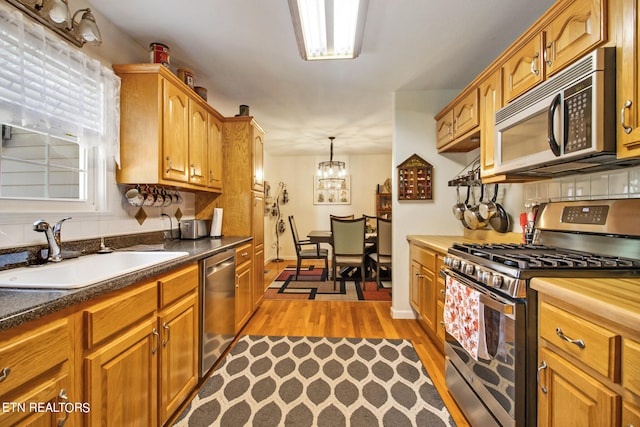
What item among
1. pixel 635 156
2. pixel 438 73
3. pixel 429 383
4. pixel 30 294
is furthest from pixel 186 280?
pixel 438 73

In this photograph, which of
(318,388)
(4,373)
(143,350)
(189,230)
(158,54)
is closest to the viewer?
(4,373)

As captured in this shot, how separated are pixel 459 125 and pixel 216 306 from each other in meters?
2.47

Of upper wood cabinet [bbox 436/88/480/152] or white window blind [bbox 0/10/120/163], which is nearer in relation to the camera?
white window blind [bbox 0/10/120/163]

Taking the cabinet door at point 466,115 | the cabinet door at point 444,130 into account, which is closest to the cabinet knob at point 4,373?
the cabinet door at point 466,115

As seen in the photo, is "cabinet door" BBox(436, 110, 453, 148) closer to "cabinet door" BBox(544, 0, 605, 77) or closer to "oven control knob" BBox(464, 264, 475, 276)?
"cabinet door" BBox(544, 0, 605, 77)

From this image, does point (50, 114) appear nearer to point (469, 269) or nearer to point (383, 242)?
point (469, 269)

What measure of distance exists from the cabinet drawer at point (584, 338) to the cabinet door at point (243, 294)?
2.06 meters

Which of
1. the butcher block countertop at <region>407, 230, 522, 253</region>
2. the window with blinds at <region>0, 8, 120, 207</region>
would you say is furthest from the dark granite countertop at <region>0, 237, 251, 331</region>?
the butcher block countertop at <region>407, 230, 522, 253</region>

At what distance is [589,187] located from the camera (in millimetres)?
1450

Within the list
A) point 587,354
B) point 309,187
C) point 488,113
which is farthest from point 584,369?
point 309,187

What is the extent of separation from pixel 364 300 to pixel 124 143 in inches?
114

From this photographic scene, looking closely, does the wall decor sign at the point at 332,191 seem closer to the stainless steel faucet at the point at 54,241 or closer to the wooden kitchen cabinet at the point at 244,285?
the wooden kitchen cabinet at the point at 244,285

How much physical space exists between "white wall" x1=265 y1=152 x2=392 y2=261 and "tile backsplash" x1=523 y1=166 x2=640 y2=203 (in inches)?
154

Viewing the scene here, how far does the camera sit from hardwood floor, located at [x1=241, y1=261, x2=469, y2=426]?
2.23 meters
